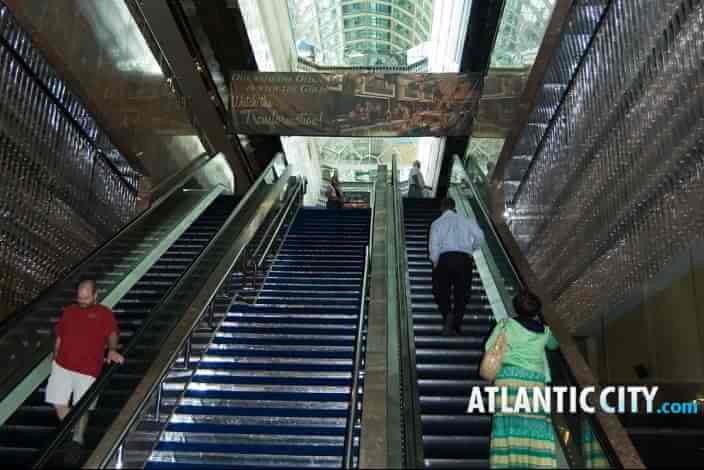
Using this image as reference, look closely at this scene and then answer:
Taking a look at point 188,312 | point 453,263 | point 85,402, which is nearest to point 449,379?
point 453,263

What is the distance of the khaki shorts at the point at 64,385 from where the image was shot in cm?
443

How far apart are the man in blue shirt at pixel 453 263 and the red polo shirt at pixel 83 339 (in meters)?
2.81

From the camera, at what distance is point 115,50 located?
9.19m

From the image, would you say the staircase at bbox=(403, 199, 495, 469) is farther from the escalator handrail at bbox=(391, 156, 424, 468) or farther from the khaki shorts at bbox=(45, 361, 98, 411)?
the khaki shorts at bbox=(45, 361, 98, 411)

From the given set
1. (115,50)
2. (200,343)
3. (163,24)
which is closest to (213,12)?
(163,24)

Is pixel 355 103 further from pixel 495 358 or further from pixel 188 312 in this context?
pixel 495 358

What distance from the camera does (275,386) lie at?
5137 mm

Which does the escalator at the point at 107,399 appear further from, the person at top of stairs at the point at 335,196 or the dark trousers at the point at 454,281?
the person at top of stairs at the point at 335,196

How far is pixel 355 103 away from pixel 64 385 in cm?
980

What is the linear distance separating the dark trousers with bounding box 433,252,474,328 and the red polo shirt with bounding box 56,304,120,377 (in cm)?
280

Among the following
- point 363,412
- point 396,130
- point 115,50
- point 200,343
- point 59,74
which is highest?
point 396,130

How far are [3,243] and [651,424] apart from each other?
759 centimetres

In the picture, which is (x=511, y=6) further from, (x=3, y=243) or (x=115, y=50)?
(x=3, y=243)

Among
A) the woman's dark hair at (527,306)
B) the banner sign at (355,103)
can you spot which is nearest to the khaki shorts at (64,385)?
the woman's dark hair at (527,306)
